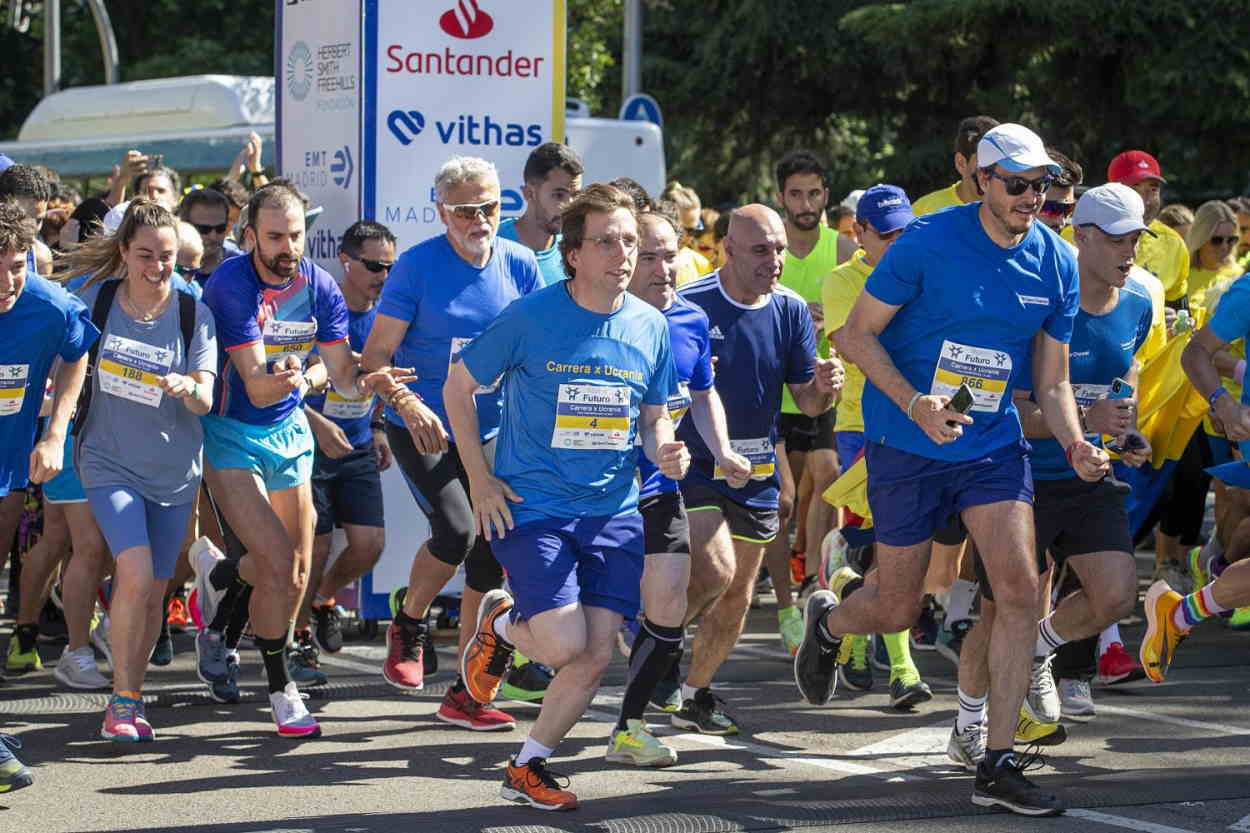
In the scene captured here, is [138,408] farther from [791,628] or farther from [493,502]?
[791,628]

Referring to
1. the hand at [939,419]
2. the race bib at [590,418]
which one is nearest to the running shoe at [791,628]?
the hand at [939,419]

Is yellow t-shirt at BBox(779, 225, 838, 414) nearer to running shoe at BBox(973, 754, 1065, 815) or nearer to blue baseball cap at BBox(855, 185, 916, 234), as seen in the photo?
blue baseball cap at BBox(855, 185, 916, 234)

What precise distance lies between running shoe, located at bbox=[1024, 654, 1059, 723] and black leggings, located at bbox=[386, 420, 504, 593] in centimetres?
210

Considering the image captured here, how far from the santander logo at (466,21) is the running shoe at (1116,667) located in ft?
14.2

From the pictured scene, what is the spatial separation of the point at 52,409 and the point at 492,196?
1.83 m

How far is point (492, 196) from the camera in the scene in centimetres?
759

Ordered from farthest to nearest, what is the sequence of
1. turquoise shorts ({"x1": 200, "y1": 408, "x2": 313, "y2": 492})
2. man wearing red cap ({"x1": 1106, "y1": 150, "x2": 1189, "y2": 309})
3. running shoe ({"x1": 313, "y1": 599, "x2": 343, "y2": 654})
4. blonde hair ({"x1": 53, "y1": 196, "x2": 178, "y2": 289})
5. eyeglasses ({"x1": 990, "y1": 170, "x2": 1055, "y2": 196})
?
man wearing red cap ({"x1": 1106, "y1": 150, "x2": 1189, "y2": 309}) → running shoe ({"x1": 313, "y1": 599, "x2": 343, "y2": 654}) → turquoise shorts ({"x1": 200, "y1": 408, "x2": 313, "y2": 492}) → blonde hair ({"x1": 53, "y1": 196, "x2": 178, "y2": 289}) → eyeglasses ({"x1": 990, "y1": 170, "x2": 1055, "y2": 196})

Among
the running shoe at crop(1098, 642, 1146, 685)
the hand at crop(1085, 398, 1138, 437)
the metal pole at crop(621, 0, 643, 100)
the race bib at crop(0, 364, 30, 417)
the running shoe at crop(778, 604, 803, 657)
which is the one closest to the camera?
the race bib at crop(0, 364, 30, 417)

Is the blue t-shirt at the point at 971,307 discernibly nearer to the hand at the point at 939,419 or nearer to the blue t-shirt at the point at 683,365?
the hand at the point at 939,419

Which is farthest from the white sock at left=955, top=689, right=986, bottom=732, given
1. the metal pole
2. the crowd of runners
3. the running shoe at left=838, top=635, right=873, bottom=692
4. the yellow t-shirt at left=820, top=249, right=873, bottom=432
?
the metal pole

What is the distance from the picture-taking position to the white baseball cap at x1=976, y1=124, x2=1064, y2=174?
628 cm

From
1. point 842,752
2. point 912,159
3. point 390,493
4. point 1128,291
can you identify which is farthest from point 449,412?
point 912,159

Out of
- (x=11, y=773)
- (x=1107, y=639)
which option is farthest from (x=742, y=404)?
(x=11, y=773)

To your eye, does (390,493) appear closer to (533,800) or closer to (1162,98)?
(533,800)
